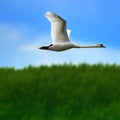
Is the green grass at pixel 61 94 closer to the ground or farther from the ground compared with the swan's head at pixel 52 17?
closer to the ground

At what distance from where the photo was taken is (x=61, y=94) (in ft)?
49.9

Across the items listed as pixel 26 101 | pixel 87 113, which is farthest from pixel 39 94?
pixel 87 113

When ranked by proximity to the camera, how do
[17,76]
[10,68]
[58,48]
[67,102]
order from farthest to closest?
[10,68], [17,76], [67,102], [58,48]

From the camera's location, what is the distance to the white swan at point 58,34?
44.6ft

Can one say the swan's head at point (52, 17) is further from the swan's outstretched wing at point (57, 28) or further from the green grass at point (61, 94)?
the green grass at point (61, 94)

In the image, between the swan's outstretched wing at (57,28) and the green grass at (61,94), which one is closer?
the swan's outstretched wing at (57,28)

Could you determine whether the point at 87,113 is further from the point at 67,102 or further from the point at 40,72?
the point at 40,72

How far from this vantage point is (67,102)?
14.9m

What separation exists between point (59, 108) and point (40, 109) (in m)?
0.38

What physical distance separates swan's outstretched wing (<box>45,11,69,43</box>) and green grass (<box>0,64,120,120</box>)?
1514 mm

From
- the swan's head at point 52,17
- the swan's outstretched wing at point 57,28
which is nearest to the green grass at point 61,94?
the swan's outstretched wing at point 57,28

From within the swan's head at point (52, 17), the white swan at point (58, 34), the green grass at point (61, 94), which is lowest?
the green grass at point (61, 94)

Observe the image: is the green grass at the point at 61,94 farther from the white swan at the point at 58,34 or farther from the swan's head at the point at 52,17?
the swan's head at the point at 52,17

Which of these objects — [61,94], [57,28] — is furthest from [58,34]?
[61,94]
